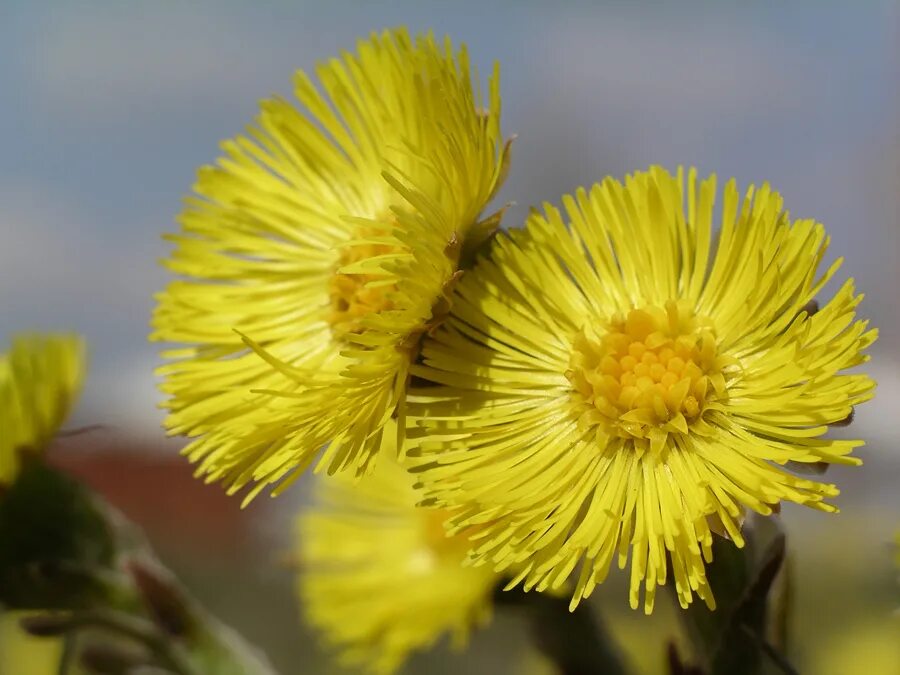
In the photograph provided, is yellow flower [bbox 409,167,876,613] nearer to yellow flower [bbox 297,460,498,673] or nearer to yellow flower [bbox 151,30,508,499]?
yellow flower [bbox 151,30,508,499]

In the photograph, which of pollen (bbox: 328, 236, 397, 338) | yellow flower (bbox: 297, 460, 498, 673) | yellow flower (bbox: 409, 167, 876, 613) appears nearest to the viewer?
yellow flower (bbox: 409, 167, 876, 613)

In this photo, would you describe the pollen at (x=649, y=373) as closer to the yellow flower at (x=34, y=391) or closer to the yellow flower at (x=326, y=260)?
the yellow flower at (x=326, y=260)

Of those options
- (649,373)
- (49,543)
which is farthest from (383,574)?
(649,373)

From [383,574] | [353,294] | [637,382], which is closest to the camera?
[637,382]

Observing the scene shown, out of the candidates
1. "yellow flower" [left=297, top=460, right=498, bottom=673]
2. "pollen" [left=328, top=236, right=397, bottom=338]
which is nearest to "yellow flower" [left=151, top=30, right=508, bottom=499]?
"pollen" [left=328, top=236, right=397, bottom=338]

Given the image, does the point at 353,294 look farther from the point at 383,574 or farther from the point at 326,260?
the point at 383,574

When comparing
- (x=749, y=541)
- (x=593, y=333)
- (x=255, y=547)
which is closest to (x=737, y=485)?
(x=749, y=541)

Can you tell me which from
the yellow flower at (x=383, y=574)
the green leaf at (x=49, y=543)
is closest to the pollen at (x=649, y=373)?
the yellow flower at (x=383, y=574)

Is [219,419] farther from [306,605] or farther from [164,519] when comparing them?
[164,519]
